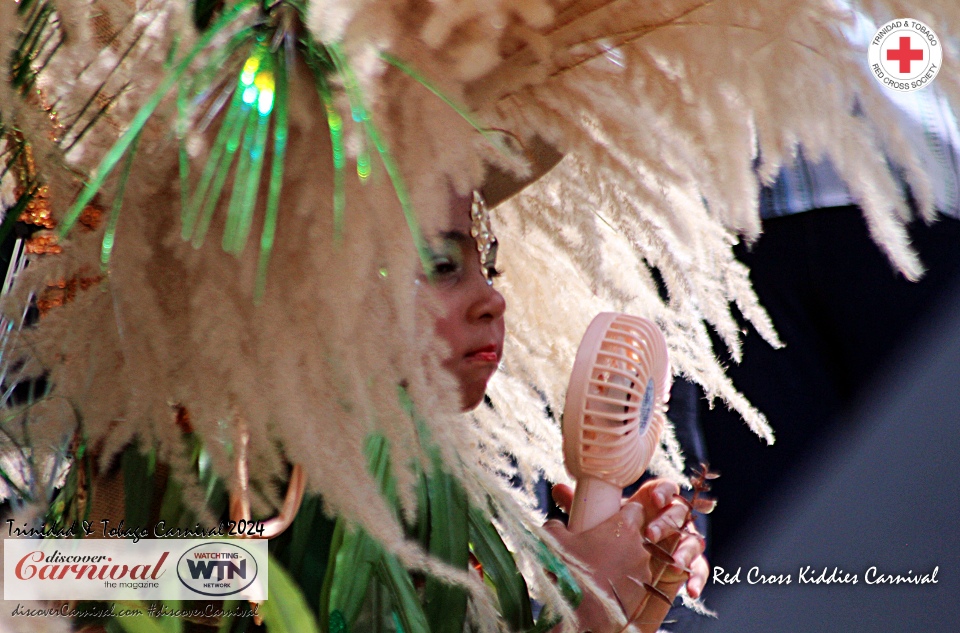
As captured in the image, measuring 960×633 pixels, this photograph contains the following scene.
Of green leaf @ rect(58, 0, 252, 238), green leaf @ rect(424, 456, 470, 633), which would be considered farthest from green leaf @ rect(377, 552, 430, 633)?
green leaf @ rect(58, 0, 252, 238)

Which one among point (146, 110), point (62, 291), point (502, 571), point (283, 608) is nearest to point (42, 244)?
point (62, 291)

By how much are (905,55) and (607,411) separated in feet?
1.18

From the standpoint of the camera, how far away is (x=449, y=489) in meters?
0.75

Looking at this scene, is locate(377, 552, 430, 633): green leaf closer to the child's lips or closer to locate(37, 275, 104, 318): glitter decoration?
the child's lips

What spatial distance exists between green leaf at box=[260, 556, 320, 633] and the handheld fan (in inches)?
11.2

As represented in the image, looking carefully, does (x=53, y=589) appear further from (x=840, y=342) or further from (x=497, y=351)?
(x=840, y=342)

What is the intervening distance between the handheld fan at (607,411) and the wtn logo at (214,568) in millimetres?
310

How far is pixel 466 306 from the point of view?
29.9 inches

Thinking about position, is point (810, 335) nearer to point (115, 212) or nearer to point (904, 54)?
point (904, 54)

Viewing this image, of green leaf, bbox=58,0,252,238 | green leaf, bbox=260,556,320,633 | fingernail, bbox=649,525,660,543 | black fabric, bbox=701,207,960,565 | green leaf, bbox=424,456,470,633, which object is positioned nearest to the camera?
green leaf, bbox=58,0,252,238

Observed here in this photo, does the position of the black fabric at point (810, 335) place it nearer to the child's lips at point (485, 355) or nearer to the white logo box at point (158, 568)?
the child's lips at point (485, 355)

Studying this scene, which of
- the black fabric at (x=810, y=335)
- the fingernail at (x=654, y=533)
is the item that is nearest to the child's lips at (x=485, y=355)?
the fingernail at (x=654, y=533)

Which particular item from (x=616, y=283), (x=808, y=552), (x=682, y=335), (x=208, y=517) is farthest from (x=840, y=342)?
(x=208, y=517)

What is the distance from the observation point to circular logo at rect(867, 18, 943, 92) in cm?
52
